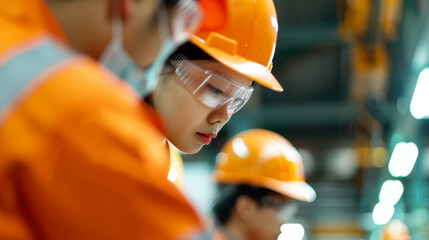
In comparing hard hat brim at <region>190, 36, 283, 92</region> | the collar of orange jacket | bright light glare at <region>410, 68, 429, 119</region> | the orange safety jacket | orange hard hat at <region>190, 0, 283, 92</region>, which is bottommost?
bright light glare at <region>410, 68, 429, 119</region>

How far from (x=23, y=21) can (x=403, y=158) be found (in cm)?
912

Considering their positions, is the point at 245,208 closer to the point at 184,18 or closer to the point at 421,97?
the point at 421,97

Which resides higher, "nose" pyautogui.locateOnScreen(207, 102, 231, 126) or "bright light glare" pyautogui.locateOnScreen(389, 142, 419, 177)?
"nose" pyautogui.locateOnScreen(207, 102, 231, 126)

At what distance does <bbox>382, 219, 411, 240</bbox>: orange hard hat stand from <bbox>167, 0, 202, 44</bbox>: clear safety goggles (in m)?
9.35

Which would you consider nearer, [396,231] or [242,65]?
[242,65]

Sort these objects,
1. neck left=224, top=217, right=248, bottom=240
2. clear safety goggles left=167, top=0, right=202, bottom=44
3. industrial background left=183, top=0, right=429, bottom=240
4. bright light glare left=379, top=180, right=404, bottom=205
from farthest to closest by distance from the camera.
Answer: bright light glare left=379, top=180, right=404, bottom=205
industrial background left=183, top=0, right=429, bottom=240
neck left=224, top=217, right=248, bottom=240
clear safety goggles left=167, top=0, right=202, bottom=44

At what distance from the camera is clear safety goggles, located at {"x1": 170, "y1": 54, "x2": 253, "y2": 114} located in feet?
9.23

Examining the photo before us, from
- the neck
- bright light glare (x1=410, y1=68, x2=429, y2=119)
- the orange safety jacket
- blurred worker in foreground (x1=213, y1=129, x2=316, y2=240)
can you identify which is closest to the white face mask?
the orange safety jacket

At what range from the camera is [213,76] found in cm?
283

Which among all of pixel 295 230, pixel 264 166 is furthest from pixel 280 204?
pixel 295 230

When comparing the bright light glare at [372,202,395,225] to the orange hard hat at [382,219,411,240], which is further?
the bright light glare at [372,202,395,225]

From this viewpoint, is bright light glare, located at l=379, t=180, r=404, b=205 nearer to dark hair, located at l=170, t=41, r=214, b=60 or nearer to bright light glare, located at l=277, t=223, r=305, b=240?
bright light glare, located at l=277, t=223, r=305, b=240

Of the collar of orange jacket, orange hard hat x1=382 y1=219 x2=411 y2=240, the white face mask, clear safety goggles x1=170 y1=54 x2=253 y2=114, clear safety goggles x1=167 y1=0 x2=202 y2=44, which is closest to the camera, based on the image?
the collar of orange jacket

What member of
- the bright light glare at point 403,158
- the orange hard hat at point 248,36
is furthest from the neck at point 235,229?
the bright light glare at point 403,158
